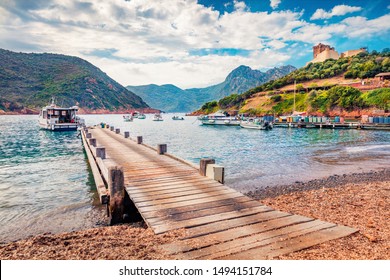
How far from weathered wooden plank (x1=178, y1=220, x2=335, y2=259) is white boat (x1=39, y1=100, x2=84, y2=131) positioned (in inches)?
1955

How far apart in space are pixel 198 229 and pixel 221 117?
81581 mm

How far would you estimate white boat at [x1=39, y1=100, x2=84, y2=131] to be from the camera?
49.4 m

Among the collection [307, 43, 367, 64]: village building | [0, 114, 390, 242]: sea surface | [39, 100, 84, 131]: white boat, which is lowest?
[0, 114, 390, 242]: sea surface

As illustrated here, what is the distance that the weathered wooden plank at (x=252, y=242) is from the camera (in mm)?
4621

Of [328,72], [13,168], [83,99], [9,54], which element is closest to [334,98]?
[328,72]

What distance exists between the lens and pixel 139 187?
8.84 meters

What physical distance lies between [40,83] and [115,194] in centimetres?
16183

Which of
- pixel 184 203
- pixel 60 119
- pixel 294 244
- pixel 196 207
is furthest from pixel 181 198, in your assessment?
pixel 60 119

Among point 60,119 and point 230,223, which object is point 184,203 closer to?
point 230,223

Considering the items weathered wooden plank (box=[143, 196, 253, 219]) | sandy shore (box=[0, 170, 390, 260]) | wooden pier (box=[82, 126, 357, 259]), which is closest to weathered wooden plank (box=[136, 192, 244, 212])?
wooden pier (box=[82, 126, 357, 259])

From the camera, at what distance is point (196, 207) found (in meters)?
6.93

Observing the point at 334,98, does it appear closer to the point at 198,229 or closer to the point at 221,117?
the point at 221,117

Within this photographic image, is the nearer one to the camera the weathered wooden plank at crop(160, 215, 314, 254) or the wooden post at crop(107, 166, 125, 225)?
the weathered wooden plank at crop(160, 215, 314, 254)

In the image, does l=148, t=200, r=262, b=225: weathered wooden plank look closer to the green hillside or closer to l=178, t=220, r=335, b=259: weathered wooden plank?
l=178, t=220, r=335, b=259: weathered wooden plank
